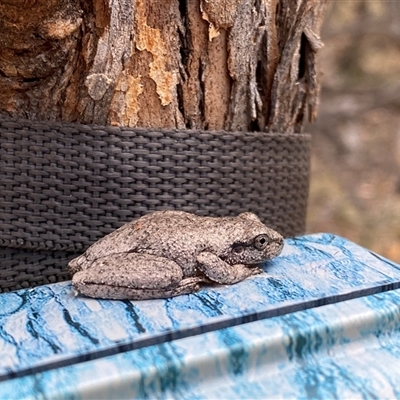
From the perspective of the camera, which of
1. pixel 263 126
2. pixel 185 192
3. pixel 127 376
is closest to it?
pixel 127 376


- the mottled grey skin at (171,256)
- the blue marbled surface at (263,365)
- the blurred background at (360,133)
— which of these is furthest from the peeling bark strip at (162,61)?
the blurred background at (360,133)

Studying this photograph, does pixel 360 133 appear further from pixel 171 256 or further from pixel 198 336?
pixel 198 336

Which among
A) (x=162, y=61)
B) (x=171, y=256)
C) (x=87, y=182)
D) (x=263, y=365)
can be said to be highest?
(x=162, y=61)

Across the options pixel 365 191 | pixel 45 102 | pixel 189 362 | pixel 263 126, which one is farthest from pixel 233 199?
pixel 365 191

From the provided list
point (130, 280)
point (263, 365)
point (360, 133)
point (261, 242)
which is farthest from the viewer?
point (360, 133)

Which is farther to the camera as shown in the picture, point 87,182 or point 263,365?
point 87,182

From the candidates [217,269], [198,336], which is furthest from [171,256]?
[198,336]

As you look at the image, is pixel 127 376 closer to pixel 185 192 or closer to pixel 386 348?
pixel 386 348

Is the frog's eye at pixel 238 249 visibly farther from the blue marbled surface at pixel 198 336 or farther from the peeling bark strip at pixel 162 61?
the peeling bark strip at pixel 162 61
